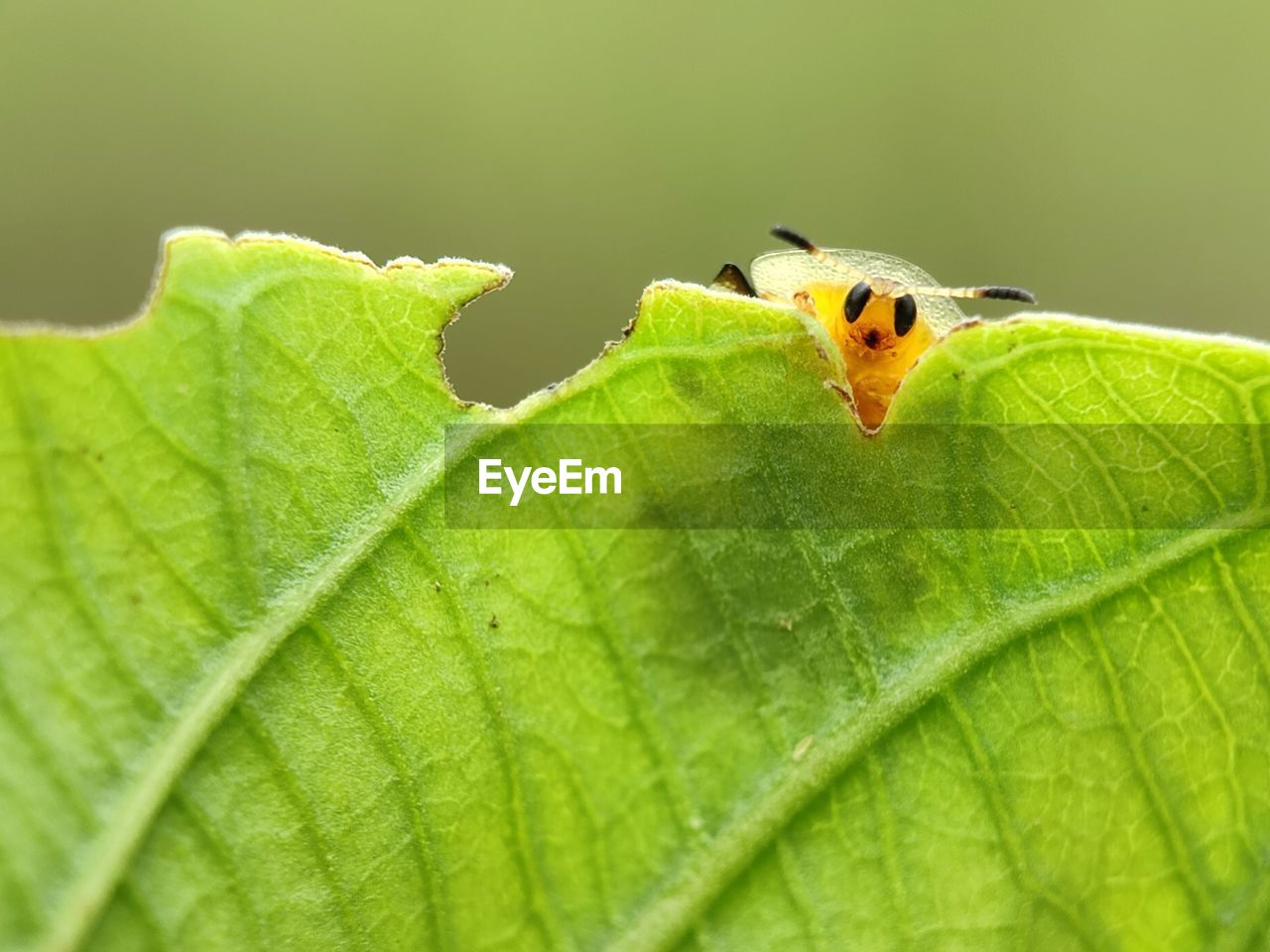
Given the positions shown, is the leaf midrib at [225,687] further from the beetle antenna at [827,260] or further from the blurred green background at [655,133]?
the blurred green background at [655,133]

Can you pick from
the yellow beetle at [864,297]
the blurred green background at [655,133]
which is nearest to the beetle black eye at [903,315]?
the yellow beetle at [864,297]

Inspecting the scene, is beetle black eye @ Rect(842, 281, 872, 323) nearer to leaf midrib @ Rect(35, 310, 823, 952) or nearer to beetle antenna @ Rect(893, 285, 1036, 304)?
beetle antenna @ Rect(893, 285, 1036, 304)

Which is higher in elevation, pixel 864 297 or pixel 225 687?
pixel 864 297

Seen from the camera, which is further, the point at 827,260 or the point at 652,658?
the point at 827,260

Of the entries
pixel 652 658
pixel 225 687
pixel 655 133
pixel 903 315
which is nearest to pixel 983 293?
pixel 903 315

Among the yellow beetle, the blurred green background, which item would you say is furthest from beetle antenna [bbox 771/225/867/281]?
the blurred green background

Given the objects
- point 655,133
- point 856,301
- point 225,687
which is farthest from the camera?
point 655,133

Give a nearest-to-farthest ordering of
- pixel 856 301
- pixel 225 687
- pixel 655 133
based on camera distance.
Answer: pixel 225 687
pixel 856 301
pixel 655 133

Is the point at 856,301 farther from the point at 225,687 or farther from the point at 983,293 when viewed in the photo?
the point at 225,687
